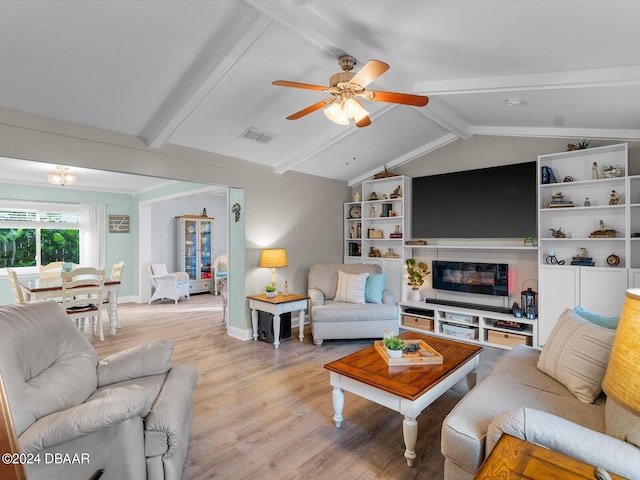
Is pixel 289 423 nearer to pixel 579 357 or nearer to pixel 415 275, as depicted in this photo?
pixel 579 357

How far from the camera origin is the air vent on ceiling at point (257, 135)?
3.94m

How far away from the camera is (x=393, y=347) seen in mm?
2584

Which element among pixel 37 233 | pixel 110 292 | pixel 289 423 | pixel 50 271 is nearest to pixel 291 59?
pixel 289 423

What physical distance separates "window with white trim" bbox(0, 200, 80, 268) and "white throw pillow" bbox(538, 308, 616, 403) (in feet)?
26.2

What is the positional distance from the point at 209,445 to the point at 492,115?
4.31 metres

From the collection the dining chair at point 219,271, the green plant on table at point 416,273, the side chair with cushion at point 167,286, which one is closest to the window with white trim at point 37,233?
the side chair with cushion at point 167,286

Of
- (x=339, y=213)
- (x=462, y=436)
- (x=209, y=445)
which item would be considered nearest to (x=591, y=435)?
(x=462, y=436)

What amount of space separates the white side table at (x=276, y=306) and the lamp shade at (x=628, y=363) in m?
3.56

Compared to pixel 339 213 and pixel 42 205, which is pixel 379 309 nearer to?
pixel 339 213

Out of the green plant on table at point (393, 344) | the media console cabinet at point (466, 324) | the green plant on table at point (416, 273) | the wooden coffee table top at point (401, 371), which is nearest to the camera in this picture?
the wooden coffee table top at point (401, 371)

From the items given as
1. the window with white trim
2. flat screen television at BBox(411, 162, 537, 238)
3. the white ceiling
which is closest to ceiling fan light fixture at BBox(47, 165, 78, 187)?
the window with white trim

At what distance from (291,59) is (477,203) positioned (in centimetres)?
318

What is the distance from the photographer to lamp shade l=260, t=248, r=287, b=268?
4.59 meters

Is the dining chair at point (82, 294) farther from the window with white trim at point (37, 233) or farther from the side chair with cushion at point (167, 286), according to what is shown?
the window with white trim at point (37, 233)
